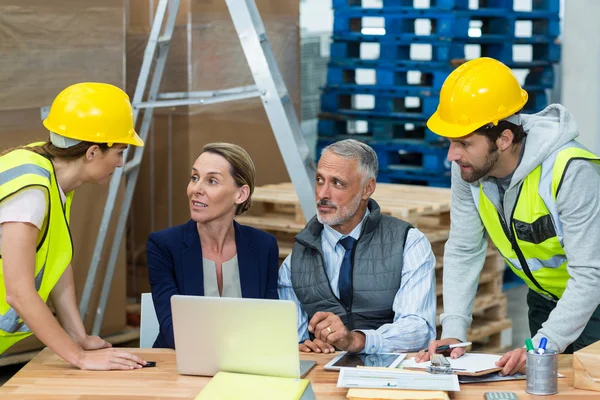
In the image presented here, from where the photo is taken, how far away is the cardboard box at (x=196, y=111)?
627 cm

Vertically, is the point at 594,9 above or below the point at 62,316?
above

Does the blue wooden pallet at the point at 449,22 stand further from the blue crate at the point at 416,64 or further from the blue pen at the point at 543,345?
the blue pen at the point at 543,345

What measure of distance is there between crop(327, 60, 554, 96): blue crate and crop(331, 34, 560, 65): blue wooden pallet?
2.8 inches

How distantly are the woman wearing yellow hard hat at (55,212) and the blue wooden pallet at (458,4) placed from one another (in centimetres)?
389

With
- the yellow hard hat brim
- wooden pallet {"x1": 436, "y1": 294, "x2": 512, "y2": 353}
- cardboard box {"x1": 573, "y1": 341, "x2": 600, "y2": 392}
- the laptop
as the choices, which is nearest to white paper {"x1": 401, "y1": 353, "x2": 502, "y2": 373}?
cardboard box {"x1": 573, "y1": 341, "x2": 600, "y2": 392}

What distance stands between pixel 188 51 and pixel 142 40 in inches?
19.9

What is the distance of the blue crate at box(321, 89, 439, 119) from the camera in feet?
22.8

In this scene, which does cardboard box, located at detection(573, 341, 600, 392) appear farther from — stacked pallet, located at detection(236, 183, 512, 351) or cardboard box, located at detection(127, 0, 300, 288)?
cardboard box, located at detection(127, 0, 300, 288)

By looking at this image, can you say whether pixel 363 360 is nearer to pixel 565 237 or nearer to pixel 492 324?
pixel 565 237

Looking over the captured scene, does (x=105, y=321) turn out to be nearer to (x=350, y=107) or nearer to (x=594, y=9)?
(x=350, y=107)

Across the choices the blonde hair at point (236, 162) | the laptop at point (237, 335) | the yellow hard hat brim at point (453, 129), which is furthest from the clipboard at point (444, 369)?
the blonde hair at point (236, 162)

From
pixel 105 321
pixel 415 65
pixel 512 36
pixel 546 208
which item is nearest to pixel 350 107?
pixel 415 65

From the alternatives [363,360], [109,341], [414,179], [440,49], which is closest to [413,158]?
[414,179]

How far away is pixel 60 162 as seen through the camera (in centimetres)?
332
